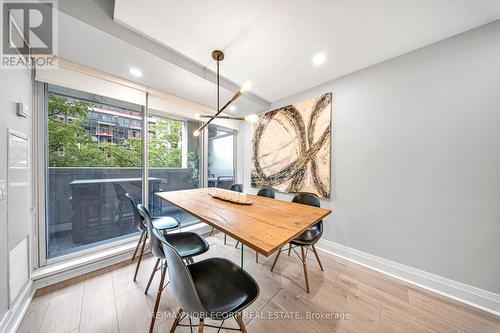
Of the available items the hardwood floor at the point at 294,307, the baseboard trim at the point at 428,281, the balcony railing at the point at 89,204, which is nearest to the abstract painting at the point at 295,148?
the baseboard trim at the point at 428,281

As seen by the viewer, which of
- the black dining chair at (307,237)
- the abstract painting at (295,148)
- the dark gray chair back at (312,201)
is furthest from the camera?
the abstract painting at (295,148)

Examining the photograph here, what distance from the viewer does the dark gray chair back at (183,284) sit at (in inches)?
29.6

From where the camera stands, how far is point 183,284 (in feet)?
2.62

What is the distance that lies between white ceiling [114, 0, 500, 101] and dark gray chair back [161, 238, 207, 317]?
1809 millimetres

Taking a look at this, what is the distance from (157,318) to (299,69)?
302 cm

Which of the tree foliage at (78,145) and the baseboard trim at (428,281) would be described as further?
the tree foliage at (78,145)

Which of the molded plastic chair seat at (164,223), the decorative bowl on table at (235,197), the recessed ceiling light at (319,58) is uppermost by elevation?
the recessed ceiling light at (319,58)

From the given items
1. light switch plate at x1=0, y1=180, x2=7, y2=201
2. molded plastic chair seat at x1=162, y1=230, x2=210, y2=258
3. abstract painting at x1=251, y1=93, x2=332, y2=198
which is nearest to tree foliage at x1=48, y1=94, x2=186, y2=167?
light switch plate at x1=0, y1=180, x2=7, y2=201

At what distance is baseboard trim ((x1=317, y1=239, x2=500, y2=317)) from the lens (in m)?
1.49

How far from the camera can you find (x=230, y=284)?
1.06 metres

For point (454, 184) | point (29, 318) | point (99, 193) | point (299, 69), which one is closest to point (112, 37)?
point (99, 193)

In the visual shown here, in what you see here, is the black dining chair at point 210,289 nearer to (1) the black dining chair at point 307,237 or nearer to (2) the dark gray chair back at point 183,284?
(2) the dark gray chair back at point 183,284

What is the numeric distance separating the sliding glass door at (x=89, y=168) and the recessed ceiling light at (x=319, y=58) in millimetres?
2490

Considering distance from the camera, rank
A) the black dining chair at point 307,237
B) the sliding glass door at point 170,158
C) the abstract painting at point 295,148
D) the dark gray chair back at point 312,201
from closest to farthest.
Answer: the black dining chair at point 307,237, the dark gray chair back at point 312,201, the abstract painting at point 295,148, the sliding glass door at point 170,158
